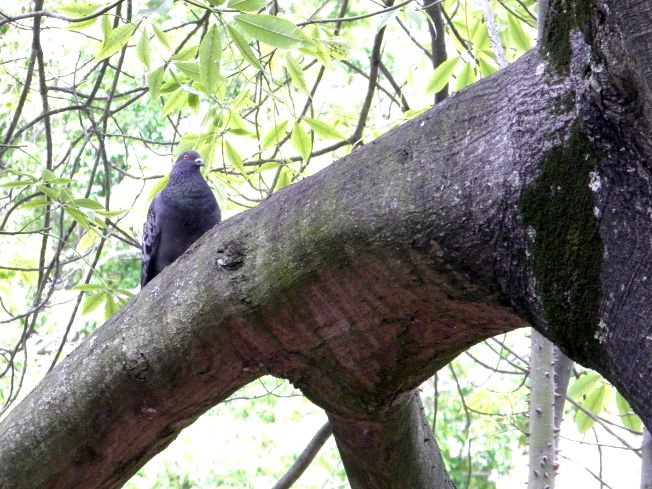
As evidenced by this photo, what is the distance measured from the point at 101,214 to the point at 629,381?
176 cm

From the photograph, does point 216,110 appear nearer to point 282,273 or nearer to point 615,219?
point 282,273

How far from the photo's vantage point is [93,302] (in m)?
2.51

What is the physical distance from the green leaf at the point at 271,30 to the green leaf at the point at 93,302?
1125mm

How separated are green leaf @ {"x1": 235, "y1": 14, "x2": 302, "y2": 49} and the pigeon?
1555mm

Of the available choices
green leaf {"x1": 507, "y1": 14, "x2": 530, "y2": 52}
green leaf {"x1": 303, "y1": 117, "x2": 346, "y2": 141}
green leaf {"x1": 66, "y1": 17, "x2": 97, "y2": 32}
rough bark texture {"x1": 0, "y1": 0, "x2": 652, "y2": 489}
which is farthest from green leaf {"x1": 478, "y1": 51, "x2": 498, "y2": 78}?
rough bark texture {"x1": 0, "y1": 0, "x2": 652, "y2": 489}

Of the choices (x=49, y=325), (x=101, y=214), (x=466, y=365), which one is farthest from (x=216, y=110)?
(x=466, y=365)

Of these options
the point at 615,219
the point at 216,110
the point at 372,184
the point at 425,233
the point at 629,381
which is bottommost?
the point at 629,381

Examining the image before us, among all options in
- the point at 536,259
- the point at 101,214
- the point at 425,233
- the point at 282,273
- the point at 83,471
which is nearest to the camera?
the point at 536,259

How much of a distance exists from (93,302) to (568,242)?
5.88 ft

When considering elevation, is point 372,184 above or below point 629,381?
above

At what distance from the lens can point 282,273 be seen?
140 cm

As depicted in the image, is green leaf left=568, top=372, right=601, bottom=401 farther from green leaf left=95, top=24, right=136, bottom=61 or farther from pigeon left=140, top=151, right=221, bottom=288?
green leaf left=95, top=24, right=136, bottom=61

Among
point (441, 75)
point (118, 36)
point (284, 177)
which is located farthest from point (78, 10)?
point (441, 75)

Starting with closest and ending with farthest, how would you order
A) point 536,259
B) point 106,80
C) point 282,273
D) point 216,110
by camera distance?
point 536,259
point 282,273
point 216,110
point 106,80
